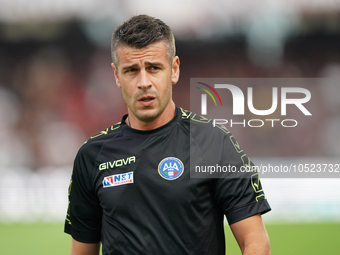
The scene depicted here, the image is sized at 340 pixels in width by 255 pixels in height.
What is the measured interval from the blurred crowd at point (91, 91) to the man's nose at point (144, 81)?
5.95 meters

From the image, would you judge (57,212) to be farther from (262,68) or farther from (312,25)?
(312,25)

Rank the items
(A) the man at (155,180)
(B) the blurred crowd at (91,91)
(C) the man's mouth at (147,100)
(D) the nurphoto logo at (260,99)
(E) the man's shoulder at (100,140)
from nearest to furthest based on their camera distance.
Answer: (A) the man at (155,180) → (C) the man's mouth at (147,100) → (E) the man's shoulder at (100,140) → (D) the nurphoto logo at (260,99) → (B) the blurred crowd at (91,91)

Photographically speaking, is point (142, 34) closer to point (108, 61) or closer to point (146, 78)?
point (146, 78)

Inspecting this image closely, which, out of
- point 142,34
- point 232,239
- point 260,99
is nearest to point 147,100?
point 142,34

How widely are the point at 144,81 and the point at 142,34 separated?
21 centimetres

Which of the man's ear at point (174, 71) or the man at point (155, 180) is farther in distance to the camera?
the man's ear at point (174, 71)

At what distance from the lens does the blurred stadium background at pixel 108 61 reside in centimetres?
753

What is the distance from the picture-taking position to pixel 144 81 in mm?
1697

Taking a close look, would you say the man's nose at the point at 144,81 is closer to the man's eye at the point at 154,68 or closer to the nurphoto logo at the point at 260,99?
the man's eye at the point at 154,68

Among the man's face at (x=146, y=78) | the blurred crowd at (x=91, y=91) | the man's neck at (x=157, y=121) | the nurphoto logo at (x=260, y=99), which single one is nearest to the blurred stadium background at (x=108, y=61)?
the blurred crowd at (x=91, y=91)

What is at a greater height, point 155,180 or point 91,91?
point 91,91

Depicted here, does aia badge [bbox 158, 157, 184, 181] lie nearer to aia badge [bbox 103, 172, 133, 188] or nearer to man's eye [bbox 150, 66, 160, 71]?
aia badge [bbox 103, 172, 133, 188]

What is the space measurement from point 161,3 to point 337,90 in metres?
3.80

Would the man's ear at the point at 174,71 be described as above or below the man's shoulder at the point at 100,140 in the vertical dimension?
above
